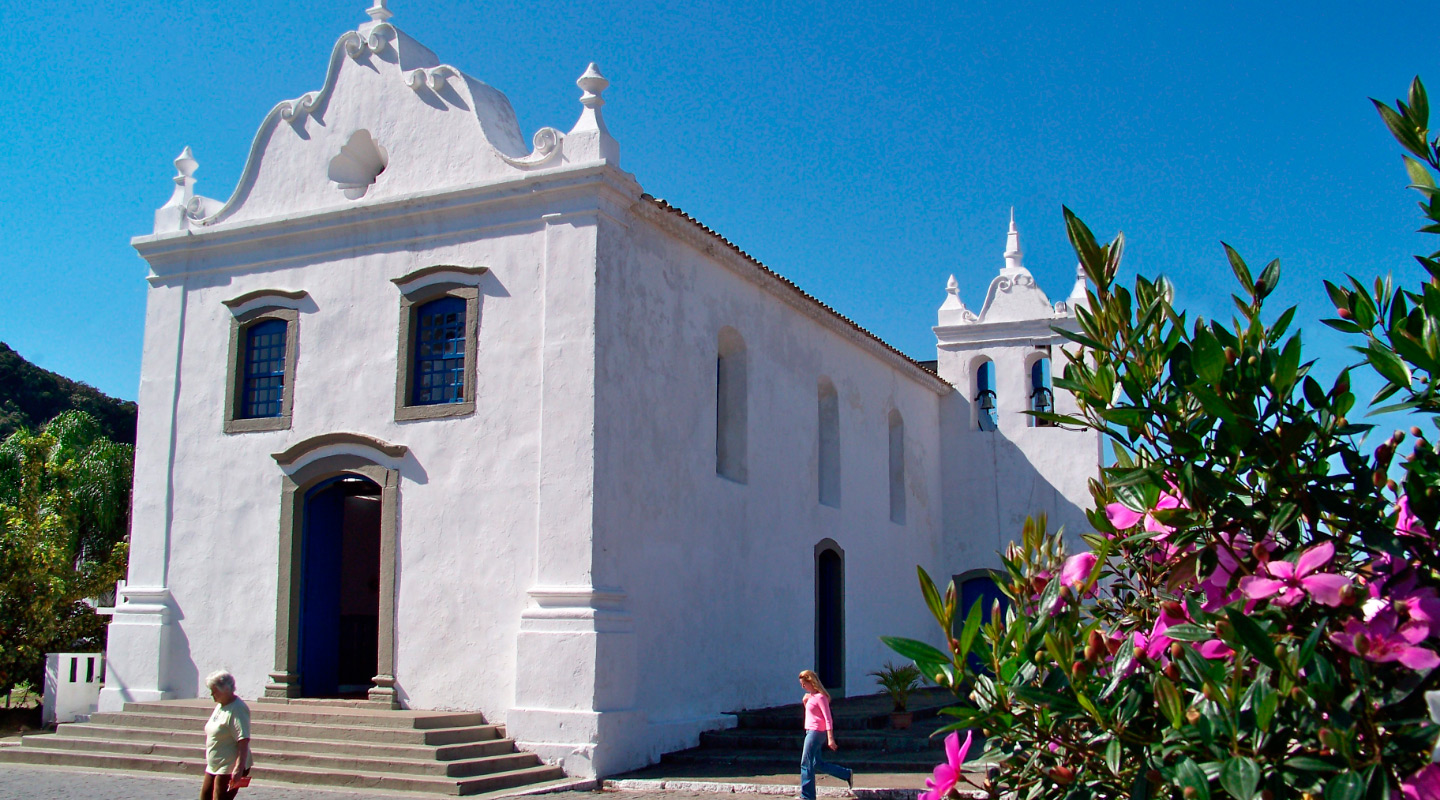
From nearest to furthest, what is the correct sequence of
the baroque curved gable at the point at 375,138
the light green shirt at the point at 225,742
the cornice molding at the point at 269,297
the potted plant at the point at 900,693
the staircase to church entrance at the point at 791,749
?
the light green shirt at the point at 225,742, the staircase to church entrance at the point at 791,749, the baroque curved gable at the point at 375,138, the potted plant at the point at 900,693, the cornice molding at the point at 269,297

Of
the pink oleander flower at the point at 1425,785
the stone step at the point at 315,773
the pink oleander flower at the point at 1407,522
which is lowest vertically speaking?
the stone step at the point at 315,773

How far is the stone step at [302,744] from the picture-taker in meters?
11.8

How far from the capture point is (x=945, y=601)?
2801mm

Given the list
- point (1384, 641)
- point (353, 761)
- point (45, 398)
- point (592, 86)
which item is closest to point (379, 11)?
point (592, 86)

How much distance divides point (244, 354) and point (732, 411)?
20.8 ft

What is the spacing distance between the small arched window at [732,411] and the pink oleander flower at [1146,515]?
12.8m

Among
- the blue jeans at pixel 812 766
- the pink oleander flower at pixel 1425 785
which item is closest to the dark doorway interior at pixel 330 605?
the blue jeans at pixel 812 766

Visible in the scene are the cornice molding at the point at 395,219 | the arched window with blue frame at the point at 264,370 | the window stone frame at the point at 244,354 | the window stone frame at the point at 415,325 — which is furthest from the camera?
the arched window with blue frame at the point at 264,370

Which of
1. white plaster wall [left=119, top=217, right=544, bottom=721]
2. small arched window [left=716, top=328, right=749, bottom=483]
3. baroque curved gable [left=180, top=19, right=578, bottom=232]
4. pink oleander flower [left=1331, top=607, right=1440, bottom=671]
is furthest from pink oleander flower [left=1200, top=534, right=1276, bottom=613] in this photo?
small arched window [left=716, top=328, right=749, bottom=483]

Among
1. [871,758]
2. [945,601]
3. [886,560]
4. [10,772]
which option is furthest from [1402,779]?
[886,560]

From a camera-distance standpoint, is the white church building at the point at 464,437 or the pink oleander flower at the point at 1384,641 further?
the white church building at the point at 464,437

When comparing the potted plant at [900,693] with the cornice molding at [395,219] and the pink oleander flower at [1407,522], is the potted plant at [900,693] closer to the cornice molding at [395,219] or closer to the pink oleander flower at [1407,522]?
the cornice molding at [395,219]

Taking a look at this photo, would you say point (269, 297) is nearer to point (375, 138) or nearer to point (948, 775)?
point (375, 138)

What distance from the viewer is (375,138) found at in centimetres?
1487
